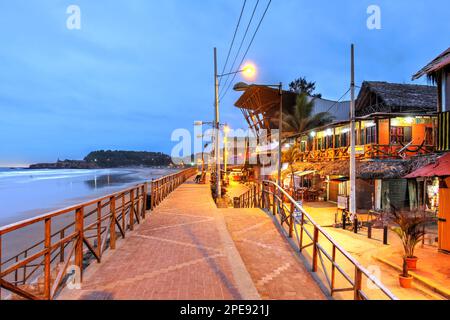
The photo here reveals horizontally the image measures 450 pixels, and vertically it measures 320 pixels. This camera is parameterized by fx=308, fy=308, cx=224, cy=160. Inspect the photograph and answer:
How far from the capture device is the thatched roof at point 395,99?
2144 cm

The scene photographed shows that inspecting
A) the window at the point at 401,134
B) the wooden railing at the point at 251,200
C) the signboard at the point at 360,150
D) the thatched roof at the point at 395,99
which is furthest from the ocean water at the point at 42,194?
the thatched roof at the point at 395,99

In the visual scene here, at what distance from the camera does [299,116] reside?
105 feet

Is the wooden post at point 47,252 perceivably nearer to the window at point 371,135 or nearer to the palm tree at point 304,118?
the window at point 371,135

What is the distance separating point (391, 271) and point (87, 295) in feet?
25.7

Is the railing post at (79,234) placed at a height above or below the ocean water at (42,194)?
above

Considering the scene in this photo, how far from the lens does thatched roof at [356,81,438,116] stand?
2144 centimetres

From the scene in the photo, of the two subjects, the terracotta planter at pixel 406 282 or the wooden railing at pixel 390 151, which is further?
the wooden railing at pixel 390 151

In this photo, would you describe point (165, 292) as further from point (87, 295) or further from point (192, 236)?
point (192, 236)

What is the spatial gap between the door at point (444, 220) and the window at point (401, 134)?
11147 mm

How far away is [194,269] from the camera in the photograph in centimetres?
516

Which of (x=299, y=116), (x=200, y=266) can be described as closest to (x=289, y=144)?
(x=299, y=116)

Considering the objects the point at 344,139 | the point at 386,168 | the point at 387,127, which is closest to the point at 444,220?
the point at 386,168

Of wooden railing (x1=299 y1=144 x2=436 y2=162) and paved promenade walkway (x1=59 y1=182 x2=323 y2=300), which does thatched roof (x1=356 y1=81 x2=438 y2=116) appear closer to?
wooden railing (x1=299 y1=144 x2=436 y2=162)

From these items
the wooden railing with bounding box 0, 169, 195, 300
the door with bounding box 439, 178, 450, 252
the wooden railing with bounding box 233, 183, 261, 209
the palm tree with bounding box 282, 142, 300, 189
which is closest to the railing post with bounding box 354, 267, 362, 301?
the wooden railing with bounding box 0, 169, 195, 300
